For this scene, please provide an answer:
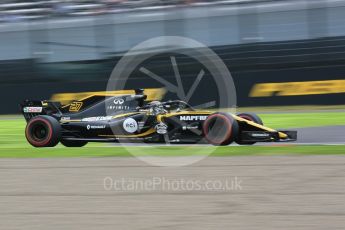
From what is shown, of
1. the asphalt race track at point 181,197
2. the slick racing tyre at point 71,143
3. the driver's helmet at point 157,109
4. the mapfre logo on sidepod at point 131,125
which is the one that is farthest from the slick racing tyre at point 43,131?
the asphalt race track at point 181,197

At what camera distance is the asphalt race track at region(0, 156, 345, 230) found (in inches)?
184

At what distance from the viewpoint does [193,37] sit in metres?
20.8

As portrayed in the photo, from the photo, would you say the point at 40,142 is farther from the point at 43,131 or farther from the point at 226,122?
the point at 226,122

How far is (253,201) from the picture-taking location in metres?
5.34

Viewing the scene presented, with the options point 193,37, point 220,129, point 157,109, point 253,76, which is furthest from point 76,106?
point 193,37

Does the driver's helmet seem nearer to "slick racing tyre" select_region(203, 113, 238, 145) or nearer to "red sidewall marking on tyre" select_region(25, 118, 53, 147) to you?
"slick racing tyre" select_region(203, 113, 238, 145)

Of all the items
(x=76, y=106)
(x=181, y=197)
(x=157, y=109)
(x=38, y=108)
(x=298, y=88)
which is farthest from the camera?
(x=298, y=88)

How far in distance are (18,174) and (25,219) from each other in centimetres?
248

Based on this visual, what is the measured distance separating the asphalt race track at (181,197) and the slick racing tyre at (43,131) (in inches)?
87.4

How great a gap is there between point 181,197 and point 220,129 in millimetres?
4067

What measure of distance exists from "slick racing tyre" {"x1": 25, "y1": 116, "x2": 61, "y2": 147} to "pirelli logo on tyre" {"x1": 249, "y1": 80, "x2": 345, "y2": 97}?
9.80 metres

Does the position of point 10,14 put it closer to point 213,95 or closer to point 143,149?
point 213,95

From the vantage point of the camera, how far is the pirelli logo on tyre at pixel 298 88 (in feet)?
59.8

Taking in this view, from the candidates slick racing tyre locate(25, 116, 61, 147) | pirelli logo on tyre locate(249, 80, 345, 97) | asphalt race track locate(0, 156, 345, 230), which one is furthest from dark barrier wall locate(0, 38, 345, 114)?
asphalt race track locate(0, 156, 345, 230)
